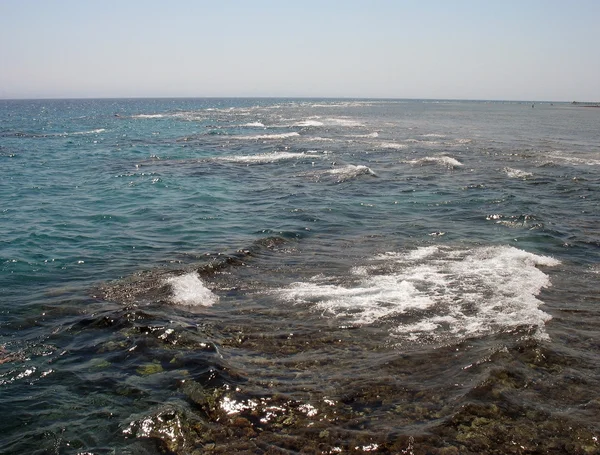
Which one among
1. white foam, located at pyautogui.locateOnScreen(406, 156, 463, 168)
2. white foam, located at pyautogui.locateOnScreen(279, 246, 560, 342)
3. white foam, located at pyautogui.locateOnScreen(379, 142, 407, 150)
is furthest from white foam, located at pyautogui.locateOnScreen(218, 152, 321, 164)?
white foam, located at pyautogui.locateOnScreen(279, 246, 560, 342)

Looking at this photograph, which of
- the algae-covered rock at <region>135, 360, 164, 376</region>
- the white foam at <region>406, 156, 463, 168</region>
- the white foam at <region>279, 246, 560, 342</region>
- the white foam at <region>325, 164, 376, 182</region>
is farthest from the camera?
the white foam at <region>406, 156, 463, 168</region>

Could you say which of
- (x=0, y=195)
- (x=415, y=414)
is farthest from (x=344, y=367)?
(x=0, y=195)

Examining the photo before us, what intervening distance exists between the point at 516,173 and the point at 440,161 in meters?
6.12

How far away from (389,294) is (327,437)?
566 centimetres

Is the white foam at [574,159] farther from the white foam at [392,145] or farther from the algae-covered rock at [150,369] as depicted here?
the algae-covered rock at [150,369]

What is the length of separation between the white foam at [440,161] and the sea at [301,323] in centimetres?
888

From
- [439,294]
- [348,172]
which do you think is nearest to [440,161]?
[348,172]

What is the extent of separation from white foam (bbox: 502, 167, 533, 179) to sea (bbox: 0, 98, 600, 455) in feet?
14.2

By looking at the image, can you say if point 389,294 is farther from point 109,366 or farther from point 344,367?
point 109,366

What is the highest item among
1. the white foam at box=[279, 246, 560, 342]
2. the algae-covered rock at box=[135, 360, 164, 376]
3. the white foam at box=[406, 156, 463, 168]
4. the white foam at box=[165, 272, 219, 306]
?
the white foam at box=[406, 156, 463, 168]

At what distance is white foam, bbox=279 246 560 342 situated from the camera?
10367 millimetres

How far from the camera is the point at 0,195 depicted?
25.6 m

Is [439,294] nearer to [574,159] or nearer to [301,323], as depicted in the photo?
[301,323]

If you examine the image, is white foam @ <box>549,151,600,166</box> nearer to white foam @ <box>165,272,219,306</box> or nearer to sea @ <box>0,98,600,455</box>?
sea @ <box>0,98,600,455</box>
